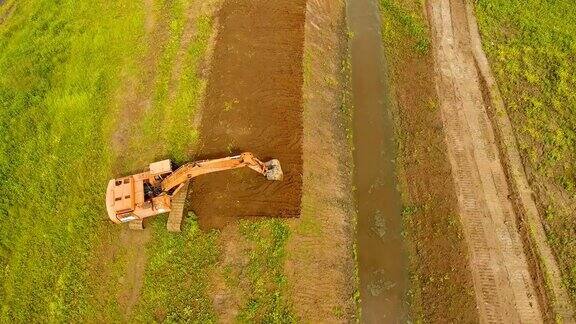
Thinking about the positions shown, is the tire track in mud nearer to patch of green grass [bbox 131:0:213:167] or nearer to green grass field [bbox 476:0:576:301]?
green grass field [bbox 476:0:576:301]

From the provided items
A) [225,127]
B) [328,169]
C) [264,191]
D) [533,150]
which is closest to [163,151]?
[225,127]

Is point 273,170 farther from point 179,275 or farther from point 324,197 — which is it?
point 179,275

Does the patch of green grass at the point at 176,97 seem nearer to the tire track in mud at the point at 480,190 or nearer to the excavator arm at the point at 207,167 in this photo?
the excavator arm at the point at 207,167

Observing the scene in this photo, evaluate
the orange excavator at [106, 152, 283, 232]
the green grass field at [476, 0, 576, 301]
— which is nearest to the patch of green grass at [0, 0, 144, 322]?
the orange excavator at [106, 152, 283, 232]

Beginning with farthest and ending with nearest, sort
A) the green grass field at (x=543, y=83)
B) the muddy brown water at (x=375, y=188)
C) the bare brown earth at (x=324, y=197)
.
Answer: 1. the green grass field at (x=543, y=83)
2. the muddy brown water at (x=375, y=188)
3. the bare brown earth at (x=324, y=197)

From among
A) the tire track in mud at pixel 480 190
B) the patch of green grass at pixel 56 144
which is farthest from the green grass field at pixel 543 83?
the patch of green grass at pixel 56 144

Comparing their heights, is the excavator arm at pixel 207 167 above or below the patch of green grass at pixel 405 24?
below
